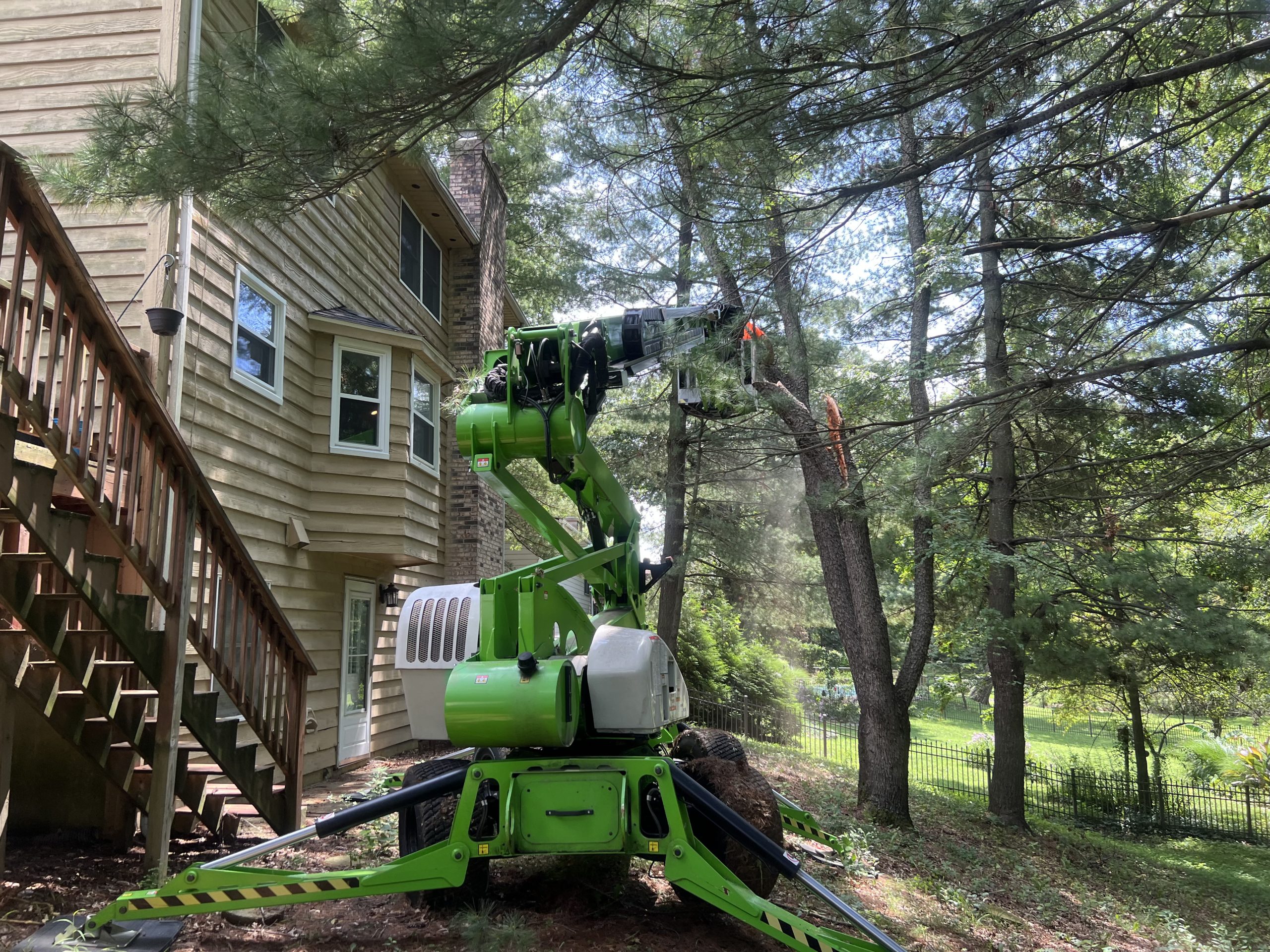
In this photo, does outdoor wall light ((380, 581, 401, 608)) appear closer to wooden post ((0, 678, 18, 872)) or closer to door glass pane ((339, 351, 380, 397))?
door glass pane ((339, 351, 380, 397))

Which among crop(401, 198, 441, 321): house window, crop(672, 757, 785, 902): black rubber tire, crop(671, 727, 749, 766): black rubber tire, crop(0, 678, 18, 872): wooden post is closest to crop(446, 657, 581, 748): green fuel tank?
crop(672, 757, 785, 902): black rubber tire

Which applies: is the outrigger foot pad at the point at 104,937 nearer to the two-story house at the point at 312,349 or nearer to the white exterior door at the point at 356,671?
the two-story house at the point at 312,349

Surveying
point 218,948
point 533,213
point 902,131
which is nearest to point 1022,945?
point 218,948

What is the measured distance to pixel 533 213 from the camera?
21234 millimetres

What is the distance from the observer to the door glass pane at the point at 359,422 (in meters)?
9.61

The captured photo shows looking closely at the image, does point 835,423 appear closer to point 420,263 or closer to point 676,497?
point 676,497

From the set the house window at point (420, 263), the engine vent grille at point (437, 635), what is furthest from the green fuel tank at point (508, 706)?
the house window at point (420, 263)

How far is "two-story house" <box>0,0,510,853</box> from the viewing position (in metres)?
6.86

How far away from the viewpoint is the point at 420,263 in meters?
12.7

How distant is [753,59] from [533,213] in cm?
1721

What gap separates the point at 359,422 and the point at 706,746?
5840mm

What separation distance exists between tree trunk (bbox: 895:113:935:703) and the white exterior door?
21.1ft

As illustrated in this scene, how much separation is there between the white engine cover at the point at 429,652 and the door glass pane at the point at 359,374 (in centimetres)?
274

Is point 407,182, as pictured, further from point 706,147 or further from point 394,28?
point 394,28
